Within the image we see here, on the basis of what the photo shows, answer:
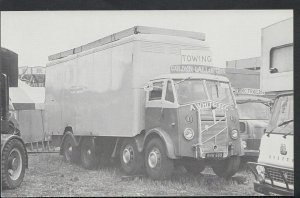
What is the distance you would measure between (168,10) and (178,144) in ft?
7.47

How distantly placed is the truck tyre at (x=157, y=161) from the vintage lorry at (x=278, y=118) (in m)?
1.67

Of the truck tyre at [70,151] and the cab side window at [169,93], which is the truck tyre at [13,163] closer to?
the truck tyre at [70,151]

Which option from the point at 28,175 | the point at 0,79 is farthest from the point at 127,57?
the point at 28,175

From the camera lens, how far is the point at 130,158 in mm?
8734

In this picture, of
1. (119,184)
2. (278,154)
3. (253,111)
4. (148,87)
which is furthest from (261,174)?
(253,111)

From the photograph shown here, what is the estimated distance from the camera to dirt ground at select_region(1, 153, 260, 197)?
24.5 feet

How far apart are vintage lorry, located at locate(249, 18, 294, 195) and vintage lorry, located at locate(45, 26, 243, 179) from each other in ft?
4.44

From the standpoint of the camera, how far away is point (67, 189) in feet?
25.2

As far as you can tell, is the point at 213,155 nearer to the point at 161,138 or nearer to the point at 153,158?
the point at 161,138

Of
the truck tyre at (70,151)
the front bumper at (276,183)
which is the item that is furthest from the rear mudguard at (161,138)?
the truck tyre at (70,151)

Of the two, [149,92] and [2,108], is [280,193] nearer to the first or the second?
[149,92]

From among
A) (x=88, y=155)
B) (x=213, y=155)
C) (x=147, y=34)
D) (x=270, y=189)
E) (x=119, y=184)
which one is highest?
(x=147, y=34)

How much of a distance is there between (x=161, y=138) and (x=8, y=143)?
102 inches

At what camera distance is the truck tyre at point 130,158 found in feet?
27.9
